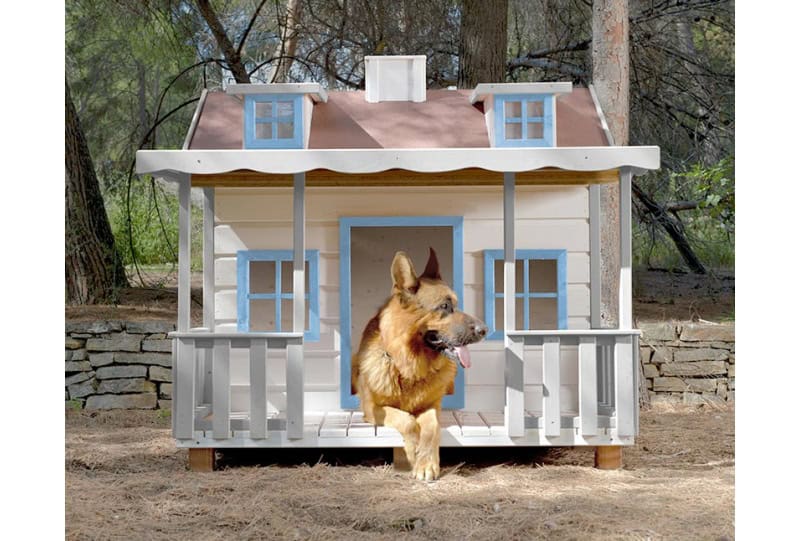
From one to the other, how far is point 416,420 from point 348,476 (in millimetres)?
609

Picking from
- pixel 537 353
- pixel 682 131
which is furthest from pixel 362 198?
pixel 682 131

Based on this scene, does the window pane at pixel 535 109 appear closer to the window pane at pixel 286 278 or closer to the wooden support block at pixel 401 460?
the window pane at pixel 286 278

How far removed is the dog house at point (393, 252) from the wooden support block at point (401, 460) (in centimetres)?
9

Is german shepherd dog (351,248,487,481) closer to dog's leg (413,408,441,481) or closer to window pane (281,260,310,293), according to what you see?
dog's leg (413,408,441,481)

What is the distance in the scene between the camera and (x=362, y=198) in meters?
7.60

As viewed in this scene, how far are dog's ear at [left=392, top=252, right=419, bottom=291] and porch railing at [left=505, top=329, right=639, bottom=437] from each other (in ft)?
2.52

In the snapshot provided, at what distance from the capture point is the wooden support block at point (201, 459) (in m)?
6.74

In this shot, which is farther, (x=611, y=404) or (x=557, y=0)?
(x=557, y=0)

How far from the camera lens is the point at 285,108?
23.0 ft

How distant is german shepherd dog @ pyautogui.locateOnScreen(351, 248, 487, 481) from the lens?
6.59 meters

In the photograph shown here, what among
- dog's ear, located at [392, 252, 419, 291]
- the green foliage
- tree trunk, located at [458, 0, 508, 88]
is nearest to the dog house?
dog's ear, located at [392, 252, 419, 291]

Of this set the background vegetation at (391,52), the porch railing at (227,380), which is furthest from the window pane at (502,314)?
the background vegetation at (391,52)

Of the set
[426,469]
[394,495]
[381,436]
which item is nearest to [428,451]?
[426,469]

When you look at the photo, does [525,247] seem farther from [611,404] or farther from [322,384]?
[322,384]
